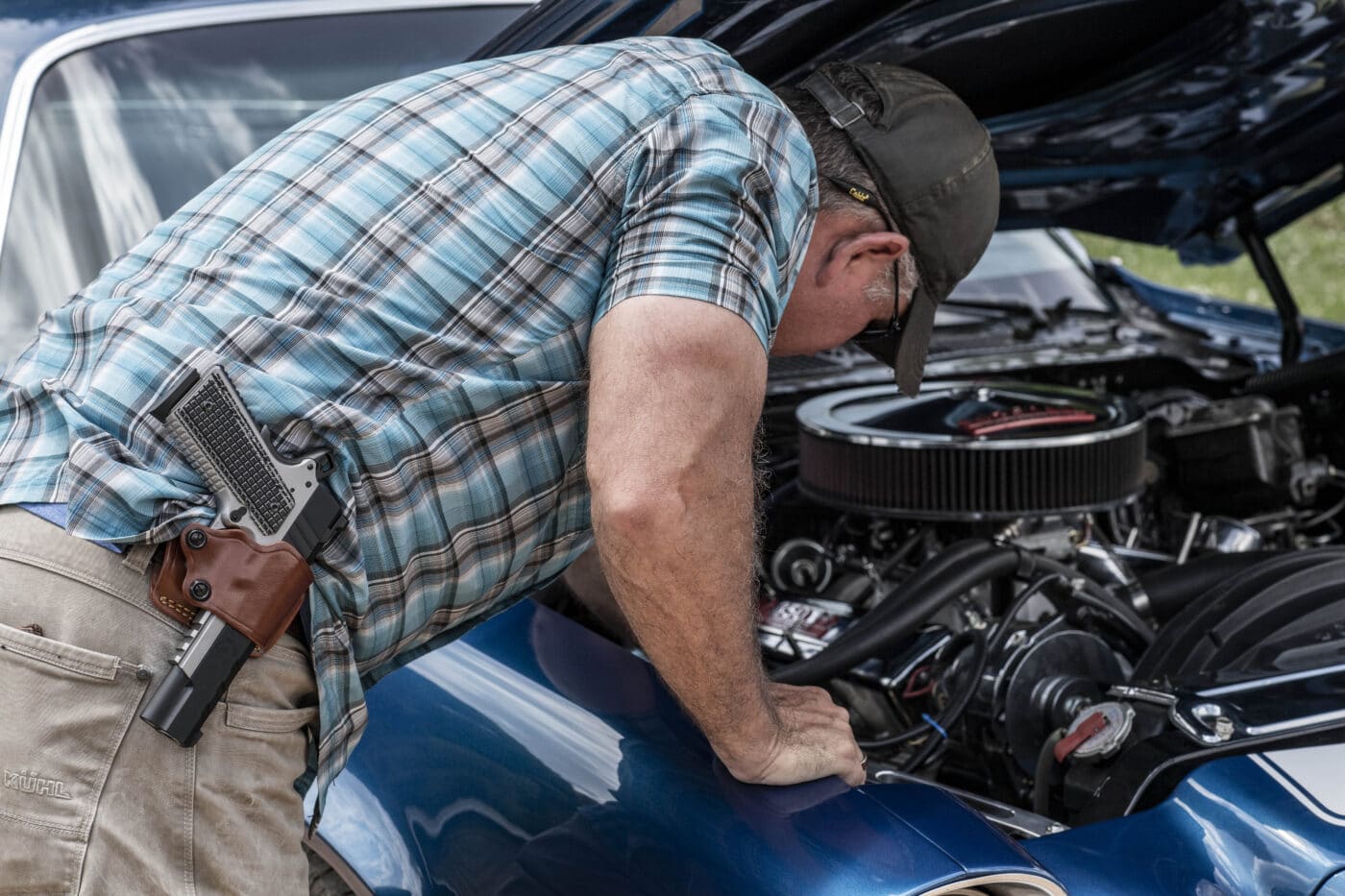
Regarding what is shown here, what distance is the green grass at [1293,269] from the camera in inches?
344

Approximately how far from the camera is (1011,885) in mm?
1205

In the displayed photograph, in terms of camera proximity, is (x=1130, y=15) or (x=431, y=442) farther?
(x=1130, y=15)

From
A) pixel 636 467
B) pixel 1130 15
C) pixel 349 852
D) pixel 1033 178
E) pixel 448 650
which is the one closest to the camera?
pixel 636 467

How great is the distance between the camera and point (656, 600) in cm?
121

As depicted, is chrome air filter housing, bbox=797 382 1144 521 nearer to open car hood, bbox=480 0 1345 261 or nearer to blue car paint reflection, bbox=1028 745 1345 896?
open car hood, bbox=480 0 1345 261

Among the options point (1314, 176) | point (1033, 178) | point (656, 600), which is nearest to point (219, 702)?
point (656, 600)

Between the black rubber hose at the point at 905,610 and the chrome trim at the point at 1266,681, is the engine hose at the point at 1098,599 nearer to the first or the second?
the black rubber hose at the point at 905,610

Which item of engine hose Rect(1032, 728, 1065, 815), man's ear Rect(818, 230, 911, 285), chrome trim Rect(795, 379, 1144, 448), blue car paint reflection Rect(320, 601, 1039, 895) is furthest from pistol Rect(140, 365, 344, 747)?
chrome trim Rect(795, 379, 1144, 448)

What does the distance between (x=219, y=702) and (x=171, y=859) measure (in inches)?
6.1

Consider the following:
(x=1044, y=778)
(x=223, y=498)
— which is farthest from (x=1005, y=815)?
(x=223, y=498)

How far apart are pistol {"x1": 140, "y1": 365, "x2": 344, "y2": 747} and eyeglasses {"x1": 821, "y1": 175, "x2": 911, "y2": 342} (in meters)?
0.60

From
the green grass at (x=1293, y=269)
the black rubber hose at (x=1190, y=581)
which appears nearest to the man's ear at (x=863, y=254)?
the black rubber hose at (x=1190, y=581)

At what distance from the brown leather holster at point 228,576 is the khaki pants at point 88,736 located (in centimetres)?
3

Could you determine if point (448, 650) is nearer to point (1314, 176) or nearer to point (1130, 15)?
point (1130, 15)
